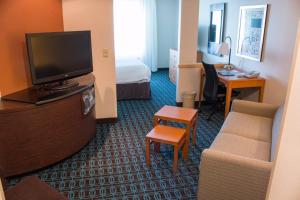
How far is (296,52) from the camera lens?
95 cm

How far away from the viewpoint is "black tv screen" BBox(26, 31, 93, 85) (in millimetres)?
2766

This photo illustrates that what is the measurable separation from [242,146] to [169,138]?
2.50ft

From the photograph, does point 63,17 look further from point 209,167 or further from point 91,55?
point 209,167

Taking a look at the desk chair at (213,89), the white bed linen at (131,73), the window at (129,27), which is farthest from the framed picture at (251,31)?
the window at (129,27)

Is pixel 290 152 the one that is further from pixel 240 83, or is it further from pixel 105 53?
pixel 105 53

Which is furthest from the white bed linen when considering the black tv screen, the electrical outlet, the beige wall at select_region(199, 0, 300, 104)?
the beige wall at select_region(199, 0, 300, 104)

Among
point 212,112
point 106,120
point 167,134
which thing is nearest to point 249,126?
point 167,134

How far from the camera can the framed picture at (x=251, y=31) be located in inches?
159

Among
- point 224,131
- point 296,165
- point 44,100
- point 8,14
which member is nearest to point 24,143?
point 44,100

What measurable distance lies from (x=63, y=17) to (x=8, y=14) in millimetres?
965

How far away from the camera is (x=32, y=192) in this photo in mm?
1803

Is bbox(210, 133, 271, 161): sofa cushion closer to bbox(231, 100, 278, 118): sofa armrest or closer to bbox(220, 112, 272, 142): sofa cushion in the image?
bbox(220, 112, 272, 142): sofa cushion

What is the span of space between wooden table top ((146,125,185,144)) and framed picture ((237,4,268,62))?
82.8 inches

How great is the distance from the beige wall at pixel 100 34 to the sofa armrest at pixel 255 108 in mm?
1865
